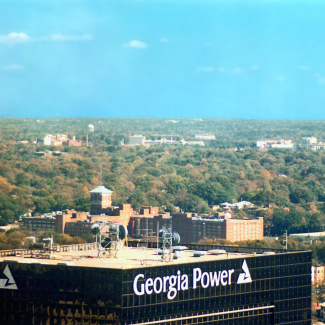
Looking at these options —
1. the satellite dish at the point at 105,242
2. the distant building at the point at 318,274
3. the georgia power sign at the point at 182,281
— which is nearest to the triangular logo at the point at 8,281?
the georgia power sign at the point at 182,281

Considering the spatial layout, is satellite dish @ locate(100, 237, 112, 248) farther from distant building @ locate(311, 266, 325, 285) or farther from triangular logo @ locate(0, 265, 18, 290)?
distant building @ locate(311, 266, 325, 285)

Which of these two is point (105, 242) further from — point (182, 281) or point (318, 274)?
point (318, 274)

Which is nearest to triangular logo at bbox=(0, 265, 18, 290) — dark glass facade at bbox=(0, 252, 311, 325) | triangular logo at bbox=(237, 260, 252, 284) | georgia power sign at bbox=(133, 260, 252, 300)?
dark glass facade at bbox=(0, 252, 311, 325)

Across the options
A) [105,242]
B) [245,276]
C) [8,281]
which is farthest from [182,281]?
[8,281]

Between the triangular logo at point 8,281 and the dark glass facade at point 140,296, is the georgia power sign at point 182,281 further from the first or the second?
the triangular logo at point 8,281

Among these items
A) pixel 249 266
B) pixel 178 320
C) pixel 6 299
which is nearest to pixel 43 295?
pixel 6 299
